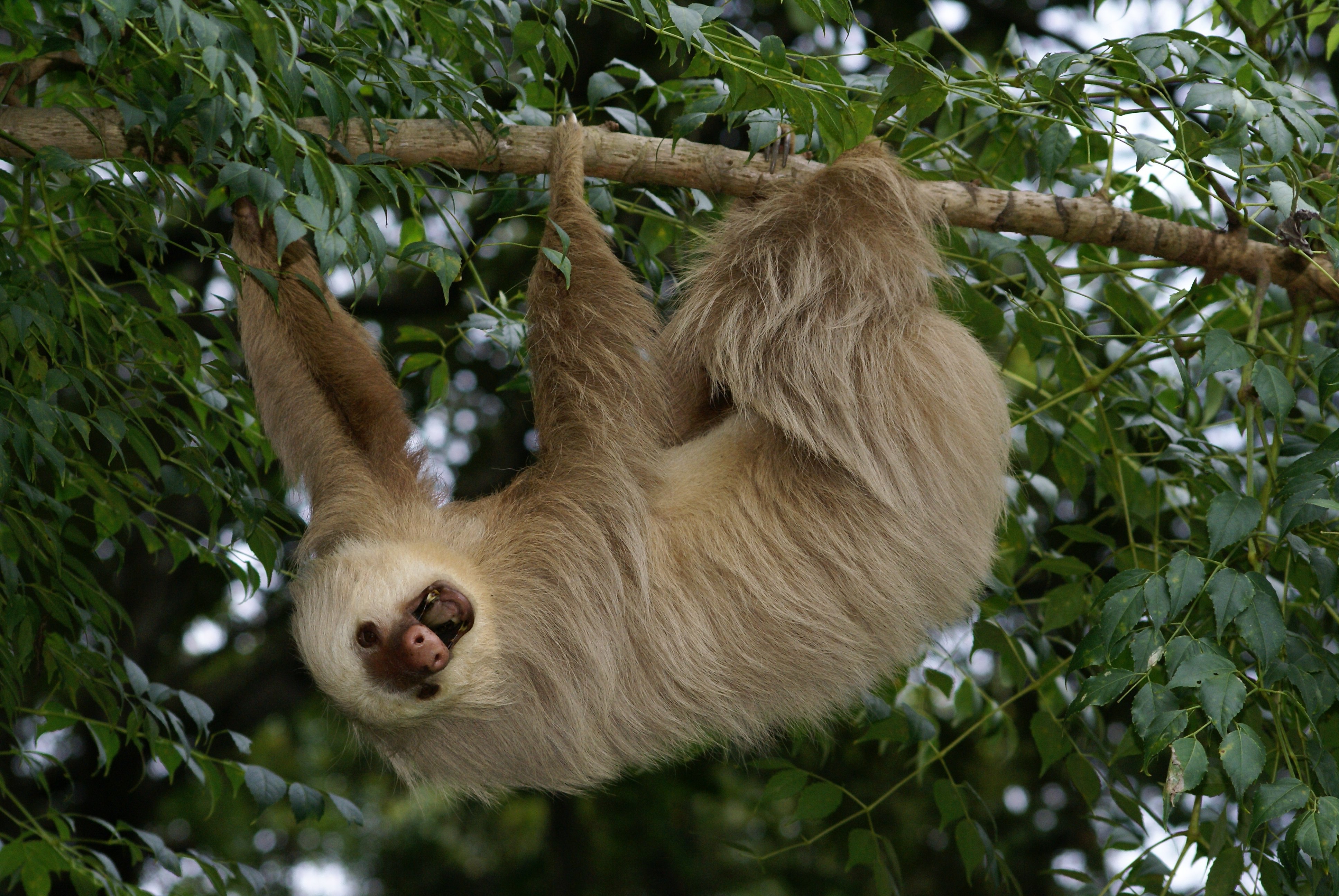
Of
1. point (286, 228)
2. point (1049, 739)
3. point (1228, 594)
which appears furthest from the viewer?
point (1049, 739)

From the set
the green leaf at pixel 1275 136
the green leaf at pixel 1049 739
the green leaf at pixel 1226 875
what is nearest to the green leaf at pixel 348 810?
the green leaf at pixel 1049 739

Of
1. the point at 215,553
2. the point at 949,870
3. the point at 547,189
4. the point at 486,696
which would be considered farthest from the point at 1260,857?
the point at 949,870

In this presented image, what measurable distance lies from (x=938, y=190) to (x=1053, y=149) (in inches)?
17.6

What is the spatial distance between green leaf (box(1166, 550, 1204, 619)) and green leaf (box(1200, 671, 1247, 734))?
0.19m

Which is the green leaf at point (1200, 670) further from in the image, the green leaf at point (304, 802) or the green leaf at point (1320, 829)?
the green leaf at point (304, 802)

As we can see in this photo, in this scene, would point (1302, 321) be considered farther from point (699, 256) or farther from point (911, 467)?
point (699, 256)

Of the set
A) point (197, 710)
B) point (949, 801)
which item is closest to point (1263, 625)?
point (949, 801)

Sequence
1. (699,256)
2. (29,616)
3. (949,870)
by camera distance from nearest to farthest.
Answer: (29,616) < (699,256) < (949,870)

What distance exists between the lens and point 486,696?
139 inches

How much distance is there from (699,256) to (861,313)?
0.66 metres

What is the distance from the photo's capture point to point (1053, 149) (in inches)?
134

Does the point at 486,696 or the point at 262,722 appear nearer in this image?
the point at 486,696

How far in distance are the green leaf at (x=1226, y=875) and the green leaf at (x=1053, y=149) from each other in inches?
75.5

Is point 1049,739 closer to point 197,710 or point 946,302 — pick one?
point 946,302
